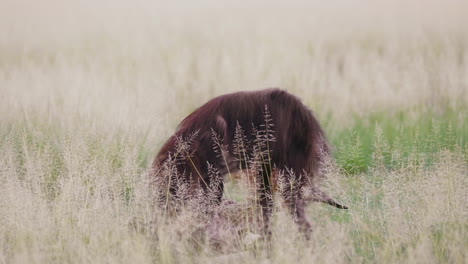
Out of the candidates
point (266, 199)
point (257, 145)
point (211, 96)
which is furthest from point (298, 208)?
point (211, 96)

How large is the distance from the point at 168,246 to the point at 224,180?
615 millimetres

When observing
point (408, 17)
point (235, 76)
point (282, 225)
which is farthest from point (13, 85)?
point (408, 17)

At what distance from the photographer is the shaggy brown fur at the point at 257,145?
3.33m

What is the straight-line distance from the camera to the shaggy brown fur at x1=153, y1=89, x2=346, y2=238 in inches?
131

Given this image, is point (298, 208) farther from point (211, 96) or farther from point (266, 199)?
point (211, 96)

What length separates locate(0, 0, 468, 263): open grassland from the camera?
3.19 metres

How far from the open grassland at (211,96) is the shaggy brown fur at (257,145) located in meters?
0.16

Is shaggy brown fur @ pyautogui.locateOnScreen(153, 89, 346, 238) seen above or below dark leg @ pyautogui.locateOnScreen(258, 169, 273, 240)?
above

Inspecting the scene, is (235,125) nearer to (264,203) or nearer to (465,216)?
(264,203)

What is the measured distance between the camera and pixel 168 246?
3.10 metres

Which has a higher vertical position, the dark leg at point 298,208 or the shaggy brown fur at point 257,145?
the shaggy brown fur at point 257,145

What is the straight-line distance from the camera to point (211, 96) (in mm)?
6719

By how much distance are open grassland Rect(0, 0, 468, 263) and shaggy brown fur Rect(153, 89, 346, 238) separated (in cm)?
16

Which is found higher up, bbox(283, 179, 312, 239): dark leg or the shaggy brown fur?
the shaggy brown fur
